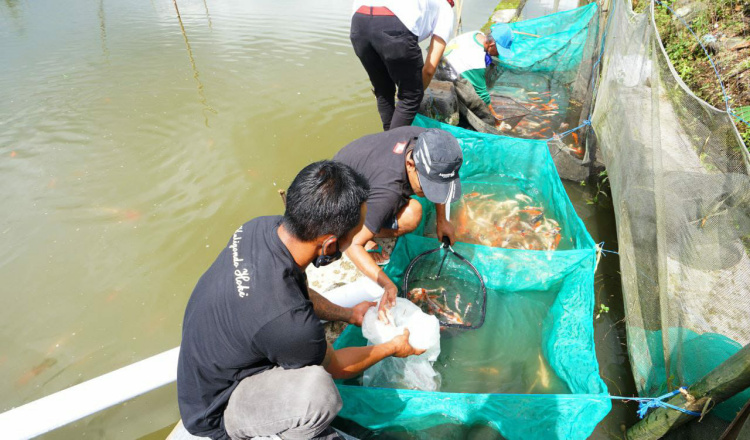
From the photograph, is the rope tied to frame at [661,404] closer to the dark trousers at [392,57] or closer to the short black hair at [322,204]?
the short black hair at [322,204]

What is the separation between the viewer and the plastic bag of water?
2354 mm

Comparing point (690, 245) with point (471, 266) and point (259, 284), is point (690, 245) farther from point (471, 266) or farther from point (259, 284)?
point (259, 284)

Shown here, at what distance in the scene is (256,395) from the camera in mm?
1628

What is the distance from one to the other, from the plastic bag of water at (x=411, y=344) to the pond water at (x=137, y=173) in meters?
1.25

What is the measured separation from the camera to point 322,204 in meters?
1.52

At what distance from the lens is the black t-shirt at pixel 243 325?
150cm

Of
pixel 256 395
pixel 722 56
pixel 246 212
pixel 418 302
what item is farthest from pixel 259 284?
pixel 722 56

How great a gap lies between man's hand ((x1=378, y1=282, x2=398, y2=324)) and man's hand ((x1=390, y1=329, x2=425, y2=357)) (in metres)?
0.14

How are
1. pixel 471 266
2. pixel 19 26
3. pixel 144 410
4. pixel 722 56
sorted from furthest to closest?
pixel 19 26 → pixel 722 56 → pixel 471 266 → pixel 144 410

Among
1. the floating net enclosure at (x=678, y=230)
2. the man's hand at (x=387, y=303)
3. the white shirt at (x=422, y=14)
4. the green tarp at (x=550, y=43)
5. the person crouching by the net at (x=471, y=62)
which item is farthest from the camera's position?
the green tarp at (x=550, y=43)

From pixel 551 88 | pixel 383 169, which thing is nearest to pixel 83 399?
pixel 383 169

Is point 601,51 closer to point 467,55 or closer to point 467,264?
point 467,55

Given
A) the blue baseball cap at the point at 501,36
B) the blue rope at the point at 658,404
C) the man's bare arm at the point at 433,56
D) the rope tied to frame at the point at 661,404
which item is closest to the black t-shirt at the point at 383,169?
the man's bare arm at the point at 433,56

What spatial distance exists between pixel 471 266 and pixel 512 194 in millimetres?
1502
